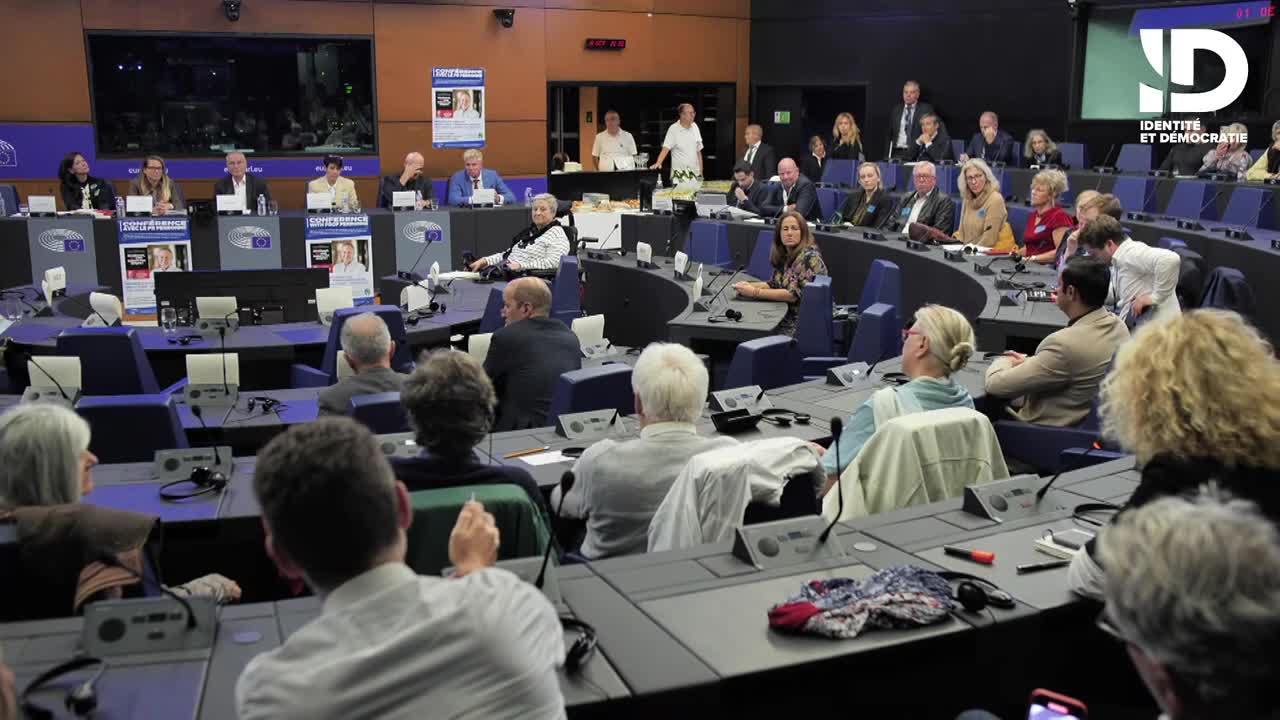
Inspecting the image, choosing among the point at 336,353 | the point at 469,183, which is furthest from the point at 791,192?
the point at 336,353

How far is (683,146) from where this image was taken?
15227 mm

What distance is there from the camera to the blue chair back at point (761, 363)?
5906 mm

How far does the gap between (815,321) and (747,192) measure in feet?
20.2

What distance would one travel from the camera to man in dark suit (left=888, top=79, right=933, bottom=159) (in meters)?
14.5

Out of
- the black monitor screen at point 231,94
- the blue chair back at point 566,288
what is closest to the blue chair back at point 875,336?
the blue chair back at point 566,288

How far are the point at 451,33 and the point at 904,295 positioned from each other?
23.9 ft

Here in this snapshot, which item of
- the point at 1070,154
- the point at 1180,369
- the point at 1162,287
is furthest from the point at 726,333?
the point at 1070,154

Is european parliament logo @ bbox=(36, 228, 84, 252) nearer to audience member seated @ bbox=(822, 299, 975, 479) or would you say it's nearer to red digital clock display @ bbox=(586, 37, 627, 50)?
red digital clock display @ bbox=(586, 37, 627, 50)

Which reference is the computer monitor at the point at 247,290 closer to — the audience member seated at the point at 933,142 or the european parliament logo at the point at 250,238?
the european parliament logo at the point at 250,238

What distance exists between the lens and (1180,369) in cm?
259

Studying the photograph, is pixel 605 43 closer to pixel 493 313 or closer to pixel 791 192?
pixel 791 192

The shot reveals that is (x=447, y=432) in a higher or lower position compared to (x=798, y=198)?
lower

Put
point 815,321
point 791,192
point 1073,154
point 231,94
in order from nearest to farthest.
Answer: point 815,321, point 791,192, point 1073,154, point 231,94

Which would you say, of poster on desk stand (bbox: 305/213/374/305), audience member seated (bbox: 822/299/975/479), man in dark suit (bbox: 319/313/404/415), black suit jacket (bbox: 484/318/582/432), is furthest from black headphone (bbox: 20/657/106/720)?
poster on desk stand (bbox: 305/213/374/305)
